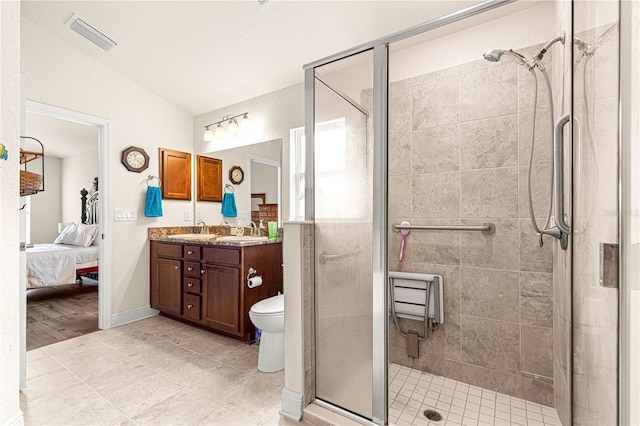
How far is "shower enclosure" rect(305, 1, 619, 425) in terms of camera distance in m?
1.23

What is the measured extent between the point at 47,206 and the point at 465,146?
25.3 feet

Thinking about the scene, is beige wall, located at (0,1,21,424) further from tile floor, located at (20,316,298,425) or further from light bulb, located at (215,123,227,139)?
light bulb, located at (215,123,227,139)

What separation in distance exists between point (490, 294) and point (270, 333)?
4.87 ft

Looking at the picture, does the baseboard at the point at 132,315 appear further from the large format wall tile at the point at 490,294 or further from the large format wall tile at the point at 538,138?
the large format wall tile at the point at 538,138

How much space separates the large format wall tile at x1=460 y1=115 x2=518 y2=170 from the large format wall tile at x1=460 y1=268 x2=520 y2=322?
671 mm

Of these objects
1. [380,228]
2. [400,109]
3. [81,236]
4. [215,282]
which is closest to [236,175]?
[215,282]

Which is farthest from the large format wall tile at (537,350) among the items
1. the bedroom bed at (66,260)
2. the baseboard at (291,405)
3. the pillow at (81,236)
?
the pillow at (81,236)

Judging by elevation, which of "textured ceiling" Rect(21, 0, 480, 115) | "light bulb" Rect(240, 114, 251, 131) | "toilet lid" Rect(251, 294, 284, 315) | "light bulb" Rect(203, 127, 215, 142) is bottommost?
"toilet lid" Rect(251, 294, 284, 315)

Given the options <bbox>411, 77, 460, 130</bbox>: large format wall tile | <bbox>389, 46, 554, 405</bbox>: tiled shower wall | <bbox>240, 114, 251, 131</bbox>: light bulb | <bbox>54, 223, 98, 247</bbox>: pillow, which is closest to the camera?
<bbox>389, 46, 554, 405</bbox>: tiled shower wall

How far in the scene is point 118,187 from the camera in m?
3.02

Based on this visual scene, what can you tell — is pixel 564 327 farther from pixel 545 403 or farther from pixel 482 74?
pixel 482 74

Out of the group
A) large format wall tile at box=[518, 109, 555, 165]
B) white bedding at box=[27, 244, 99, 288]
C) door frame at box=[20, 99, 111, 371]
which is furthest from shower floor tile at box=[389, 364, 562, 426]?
white bedding at box=[27, 244, 99, 288]

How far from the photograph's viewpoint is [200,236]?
317 cm

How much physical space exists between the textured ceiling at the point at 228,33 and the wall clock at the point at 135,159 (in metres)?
0.75
